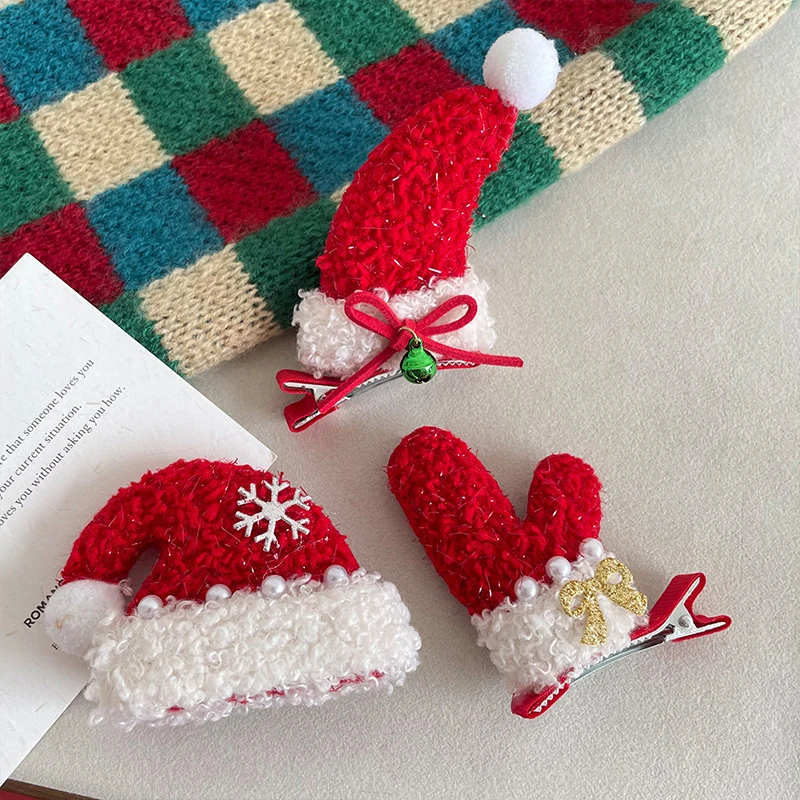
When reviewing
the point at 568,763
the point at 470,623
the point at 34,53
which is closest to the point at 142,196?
the point at 34,53

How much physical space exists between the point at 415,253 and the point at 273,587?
23cm

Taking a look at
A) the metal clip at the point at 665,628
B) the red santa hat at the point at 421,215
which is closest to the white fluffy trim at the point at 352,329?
the red santa hat at the point at 421,215

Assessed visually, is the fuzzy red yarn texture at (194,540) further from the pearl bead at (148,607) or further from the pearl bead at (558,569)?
the pearl bead at (558,569)

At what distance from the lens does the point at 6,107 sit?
0.66 meters

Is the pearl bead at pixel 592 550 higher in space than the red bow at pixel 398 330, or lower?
lower

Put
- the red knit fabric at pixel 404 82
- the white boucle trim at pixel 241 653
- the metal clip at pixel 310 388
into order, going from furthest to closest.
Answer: the red knit fabric at pixel 404 82 < the metal clip at pixel 310 388 < the white boucle trim at pixel 241 653

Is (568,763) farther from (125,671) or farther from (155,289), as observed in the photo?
(155,289)

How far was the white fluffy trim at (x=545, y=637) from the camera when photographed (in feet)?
1.56

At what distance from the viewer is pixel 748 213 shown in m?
0.66

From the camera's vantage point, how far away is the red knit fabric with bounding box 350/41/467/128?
0.67 m

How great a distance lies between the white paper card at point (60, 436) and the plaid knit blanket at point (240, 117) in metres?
0.03

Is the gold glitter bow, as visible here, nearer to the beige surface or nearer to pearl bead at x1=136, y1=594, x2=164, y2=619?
the beige surface

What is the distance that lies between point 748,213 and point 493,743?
463mm

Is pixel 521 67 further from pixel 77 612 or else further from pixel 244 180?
pixel 77 612
